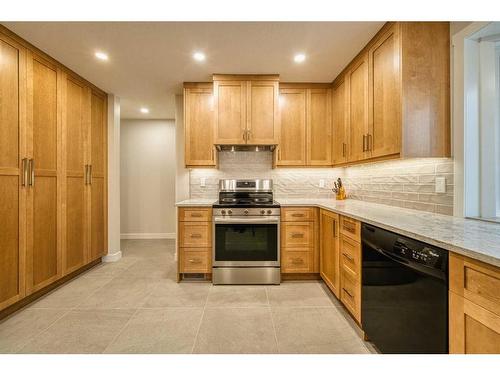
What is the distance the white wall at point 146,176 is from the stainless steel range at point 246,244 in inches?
103

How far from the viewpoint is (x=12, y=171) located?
2117mm

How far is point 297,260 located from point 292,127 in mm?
1684

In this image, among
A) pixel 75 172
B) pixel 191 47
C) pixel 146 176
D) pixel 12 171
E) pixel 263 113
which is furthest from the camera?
pixel 146 176

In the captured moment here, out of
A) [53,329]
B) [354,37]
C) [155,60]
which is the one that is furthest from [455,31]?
[53,329]

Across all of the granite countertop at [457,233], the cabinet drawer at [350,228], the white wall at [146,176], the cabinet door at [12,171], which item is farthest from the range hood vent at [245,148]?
the white wall at [146,176]

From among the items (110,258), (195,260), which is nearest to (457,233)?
(195,260)

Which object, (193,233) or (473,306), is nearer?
(473,306)

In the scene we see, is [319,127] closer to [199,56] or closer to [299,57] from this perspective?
[299,57]

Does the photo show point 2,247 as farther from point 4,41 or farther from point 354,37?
point 354,37

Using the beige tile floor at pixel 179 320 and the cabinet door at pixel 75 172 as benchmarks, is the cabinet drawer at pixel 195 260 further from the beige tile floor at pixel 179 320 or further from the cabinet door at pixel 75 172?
the cabinet door at pixel 75 172

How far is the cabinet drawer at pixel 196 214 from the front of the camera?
2873mm

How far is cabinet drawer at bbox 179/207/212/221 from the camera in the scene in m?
2.87

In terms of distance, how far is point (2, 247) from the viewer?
6.68 feet

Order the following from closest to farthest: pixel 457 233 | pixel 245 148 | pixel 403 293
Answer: pixel 457 233 → pixel 403 293 → pixel 245 148
